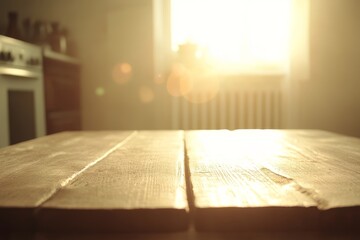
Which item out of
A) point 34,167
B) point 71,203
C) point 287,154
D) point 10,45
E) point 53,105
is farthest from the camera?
point 53,105

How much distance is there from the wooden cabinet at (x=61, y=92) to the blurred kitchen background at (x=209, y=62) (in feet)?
0.13

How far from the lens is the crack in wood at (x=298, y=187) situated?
397 millimetres

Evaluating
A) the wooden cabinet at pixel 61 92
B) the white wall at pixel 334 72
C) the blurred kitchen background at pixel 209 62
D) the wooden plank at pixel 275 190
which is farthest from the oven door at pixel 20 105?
the white wall at pixel 334 72

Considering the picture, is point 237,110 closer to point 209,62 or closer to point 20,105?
point 209,62

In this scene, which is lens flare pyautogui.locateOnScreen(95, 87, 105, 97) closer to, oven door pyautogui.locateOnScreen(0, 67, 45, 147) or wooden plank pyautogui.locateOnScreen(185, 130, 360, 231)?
oven door pyautogui.locateOnScreen(0, 67, 45, 147)

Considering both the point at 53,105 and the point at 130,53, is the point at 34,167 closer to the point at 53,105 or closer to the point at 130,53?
the point at 53,105

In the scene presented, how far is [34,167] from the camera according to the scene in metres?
0.62

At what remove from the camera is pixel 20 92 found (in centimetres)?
215

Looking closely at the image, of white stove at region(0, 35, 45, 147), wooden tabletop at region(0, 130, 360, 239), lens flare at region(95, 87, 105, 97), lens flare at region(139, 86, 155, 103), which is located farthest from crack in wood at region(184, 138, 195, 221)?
lens flare at region(95, 87, 105, 97)

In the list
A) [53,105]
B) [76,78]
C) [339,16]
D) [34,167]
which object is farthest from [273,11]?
[34,167]

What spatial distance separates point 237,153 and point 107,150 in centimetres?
29

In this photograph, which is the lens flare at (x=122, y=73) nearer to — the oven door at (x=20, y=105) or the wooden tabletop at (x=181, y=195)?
the oven door at (x=20, y=105)

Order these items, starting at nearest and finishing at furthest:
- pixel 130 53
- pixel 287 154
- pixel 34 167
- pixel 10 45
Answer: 1. pixel 34 167
2. pixel 287 154
3. pixel 10 45
4. pixel 130 53

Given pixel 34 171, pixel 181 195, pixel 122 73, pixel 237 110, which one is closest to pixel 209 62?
pixel 237 110
